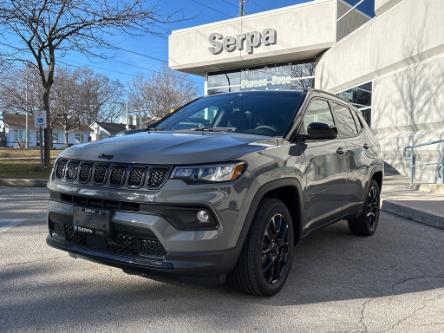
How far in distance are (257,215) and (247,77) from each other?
65.0 feet

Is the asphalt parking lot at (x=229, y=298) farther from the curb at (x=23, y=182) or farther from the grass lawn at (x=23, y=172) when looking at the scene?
the grass lawn at (x=23, y=172)

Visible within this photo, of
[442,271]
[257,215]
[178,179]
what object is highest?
[178,179]

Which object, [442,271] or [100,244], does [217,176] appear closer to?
[100,244]

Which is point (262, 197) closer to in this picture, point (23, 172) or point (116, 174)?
point (116, 174)

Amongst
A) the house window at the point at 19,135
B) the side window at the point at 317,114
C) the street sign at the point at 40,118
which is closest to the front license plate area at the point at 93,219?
the side window at the point at 317,114

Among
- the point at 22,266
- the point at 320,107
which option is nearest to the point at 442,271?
the point at 320,107

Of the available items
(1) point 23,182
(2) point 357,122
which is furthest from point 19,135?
(2) point 357,122

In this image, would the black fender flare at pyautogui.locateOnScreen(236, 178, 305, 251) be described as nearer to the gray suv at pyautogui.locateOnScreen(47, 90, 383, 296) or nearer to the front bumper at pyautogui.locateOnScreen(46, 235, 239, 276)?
the gray suv at pyautogui.locateOnScreen(47, 90, 383, 296)

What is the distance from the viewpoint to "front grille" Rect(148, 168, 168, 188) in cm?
308

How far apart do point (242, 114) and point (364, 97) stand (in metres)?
12.9

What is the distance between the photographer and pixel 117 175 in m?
3.22

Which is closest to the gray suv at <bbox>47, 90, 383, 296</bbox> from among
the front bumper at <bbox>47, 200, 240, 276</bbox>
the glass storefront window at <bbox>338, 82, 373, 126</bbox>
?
the front bumper at <bbox>47, 200, 240, 276</bbox>

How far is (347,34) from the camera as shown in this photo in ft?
60.3

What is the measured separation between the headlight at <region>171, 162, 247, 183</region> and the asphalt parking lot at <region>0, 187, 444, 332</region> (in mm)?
1009
